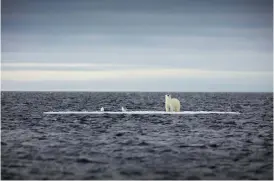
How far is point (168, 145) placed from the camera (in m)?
27.5

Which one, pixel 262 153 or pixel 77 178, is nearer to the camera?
pixel 77 178

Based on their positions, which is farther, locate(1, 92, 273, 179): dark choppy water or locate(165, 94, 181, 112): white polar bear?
locate(165, 94, 181, 112): white polar bear

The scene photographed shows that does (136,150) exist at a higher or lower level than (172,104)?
lower

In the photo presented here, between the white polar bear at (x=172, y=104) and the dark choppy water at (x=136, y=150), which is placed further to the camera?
the white polar bear at (x=172, y=104)

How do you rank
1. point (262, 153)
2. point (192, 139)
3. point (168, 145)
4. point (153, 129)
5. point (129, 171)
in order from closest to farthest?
1. point (129, 171)
2. point (262, 153)
3. point (168, 145)
4. point (192, 139)
5. point (153, 129)

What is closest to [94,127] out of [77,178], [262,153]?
[262,153]

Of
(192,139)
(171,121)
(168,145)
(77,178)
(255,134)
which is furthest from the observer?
(171,121)

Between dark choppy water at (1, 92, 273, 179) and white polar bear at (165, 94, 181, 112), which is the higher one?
white polar bear at (165, 94, 181, 112)

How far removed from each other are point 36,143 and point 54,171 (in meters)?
8.61

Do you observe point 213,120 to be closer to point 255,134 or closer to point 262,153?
point 255,134

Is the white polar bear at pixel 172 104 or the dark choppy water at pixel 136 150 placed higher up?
the white polar bear at pixel 172 104

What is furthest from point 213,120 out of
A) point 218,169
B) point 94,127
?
point 218,169

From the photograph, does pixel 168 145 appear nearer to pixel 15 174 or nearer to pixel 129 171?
pixel 129 171

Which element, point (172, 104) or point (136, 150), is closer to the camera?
point (136, 150)
